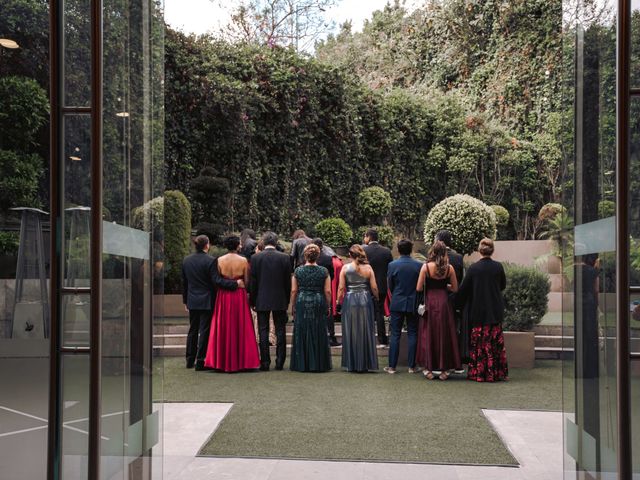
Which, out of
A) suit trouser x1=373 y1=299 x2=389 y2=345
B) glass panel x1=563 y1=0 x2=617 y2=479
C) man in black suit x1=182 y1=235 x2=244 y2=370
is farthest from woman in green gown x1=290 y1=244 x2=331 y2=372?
glass panel x1=563 y1=0 x2=617 y2=479

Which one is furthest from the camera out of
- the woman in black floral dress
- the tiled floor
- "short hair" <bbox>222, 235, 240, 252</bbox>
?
"short hair" <bbox>222, 235, 240, 252</bbox>

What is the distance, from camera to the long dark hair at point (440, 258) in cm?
816

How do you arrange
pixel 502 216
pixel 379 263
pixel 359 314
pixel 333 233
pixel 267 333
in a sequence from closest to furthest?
pixel 359 314 < pixel 267 333 < pixel 379 263 < pixel 333 233 < pixel 502 216

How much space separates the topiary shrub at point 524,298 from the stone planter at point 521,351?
0.69 ft

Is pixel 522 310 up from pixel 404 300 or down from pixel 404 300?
down

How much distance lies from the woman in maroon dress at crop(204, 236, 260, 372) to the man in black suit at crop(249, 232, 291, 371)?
5.1 inches

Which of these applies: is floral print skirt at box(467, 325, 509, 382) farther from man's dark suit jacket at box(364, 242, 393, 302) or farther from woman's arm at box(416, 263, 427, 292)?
man's dark suit jacket at box(364, 242, 393, 302)

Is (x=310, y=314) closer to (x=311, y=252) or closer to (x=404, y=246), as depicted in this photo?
(x=311, y=252)

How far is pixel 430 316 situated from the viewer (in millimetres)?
8266

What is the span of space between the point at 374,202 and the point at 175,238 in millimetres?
5692

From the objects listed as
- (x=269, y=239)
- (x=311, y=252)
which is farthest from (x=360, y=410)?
(x=269, y=239)

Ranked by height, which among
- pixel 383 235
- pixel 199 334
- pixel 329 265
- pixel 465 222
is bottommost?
pixel 199 334

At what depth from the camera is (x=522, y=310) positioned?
9.16 meters

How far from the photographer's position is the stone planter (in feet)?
29.7
